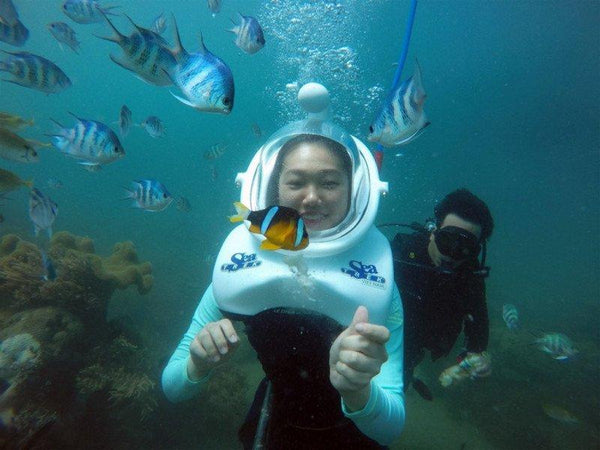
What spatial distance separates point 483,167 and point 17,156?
7365 centimetres

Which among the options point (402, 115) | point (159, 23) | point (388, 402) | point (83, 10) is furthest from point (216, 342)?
point (159, 23)

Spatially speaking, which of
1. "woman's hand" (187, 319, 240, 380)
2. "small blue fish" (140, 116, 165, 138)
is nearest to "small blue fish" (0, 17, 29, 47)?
"small blue fish" (140, 116, 165, 138)

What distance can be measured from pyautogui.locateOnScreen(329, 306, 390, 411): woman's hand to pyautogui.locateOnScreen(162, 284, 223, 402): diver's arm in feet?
4.10

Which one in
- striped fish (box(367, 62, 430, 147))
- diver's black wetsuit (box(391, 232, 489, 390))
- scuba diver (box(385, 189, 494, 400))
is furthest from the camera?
diver's black wetsuit (box(391, 232, 489, 390))

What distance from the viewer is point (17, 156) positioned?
3.37 metres

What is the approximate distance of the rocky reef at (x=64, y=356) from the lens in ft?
14.1

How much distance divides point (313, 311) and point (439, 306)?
2.71m

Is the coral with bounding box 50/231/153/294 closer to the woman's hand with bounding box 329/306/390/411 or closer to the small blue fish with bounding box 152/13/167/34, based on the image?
the small blue fish with bounding box 152/13/167/34

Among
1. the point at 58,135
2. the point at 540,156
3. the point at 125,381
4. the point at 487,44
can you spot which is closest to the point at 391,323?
the point at 58,135

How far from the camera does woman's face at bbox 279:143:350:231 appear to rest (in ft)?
7.05

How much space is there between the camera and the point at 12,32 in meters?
3.81

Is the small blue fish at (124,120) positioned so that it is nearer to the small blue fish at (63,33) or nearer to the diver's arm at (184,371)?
the small blue fish at (63,33)

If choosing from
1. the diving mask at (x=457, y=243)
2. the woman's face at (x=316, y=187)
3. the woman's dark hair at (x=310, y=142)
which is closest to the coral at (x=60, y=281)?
the woman's dark hair at (x=310, y=142)

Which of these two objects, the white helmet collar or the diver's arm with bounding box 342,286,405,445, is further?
the white helmet collar
